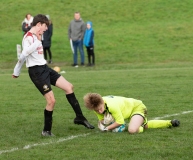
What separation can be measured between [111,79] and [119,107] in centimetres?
955

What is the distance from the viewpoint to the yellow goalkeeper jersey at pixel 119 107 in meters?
9.26

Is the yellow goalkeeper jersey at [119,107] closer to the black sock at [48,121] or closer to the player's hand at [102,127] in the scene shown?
the player's hand at [102,127]

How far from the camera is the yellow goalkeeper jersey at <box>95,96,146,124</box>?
9265 millimetres

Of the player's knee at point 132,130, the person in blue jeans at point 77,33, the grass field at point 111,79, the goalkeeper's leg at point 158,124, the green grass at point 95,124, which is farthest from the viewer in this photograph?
the person in blue jeans at point 77,33

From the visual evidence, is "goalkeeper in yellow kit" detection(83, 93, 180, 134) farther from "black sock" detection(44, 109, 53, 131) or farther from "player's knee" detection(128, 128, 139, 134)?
"black sock" detection(44, 109, 53, 131)

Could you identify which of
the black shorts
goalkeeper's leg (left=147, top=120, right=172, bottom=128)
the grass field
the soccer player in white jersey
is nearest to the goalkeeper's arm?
the grass field

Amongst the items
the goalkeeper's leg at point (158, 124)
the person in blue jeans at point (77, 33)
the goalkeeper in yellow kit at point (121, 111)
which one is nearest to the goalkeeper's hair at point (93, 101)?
the goalkeeper in yellow kit at point (121, 111)

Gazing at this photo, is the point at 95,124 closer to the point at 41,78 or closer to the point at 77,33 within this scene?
the point at 41,78

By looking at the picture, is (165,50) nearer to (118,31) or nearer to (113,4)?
(118,31)

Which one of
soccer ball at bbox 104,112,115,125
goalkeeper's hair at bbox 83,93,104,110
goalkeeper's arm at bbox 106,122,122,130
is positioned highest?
goalkeeper's hair at bbox 83,93,104,110

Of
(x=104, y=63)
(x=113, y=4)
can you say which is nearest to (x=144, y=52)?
(x=104, y=63)

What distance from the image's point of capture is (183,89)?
15648 mm

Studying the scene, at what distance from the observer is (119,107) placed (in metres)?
9.37

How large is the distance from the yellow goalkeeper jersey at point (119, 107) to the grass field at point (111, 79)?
0.96 feet
